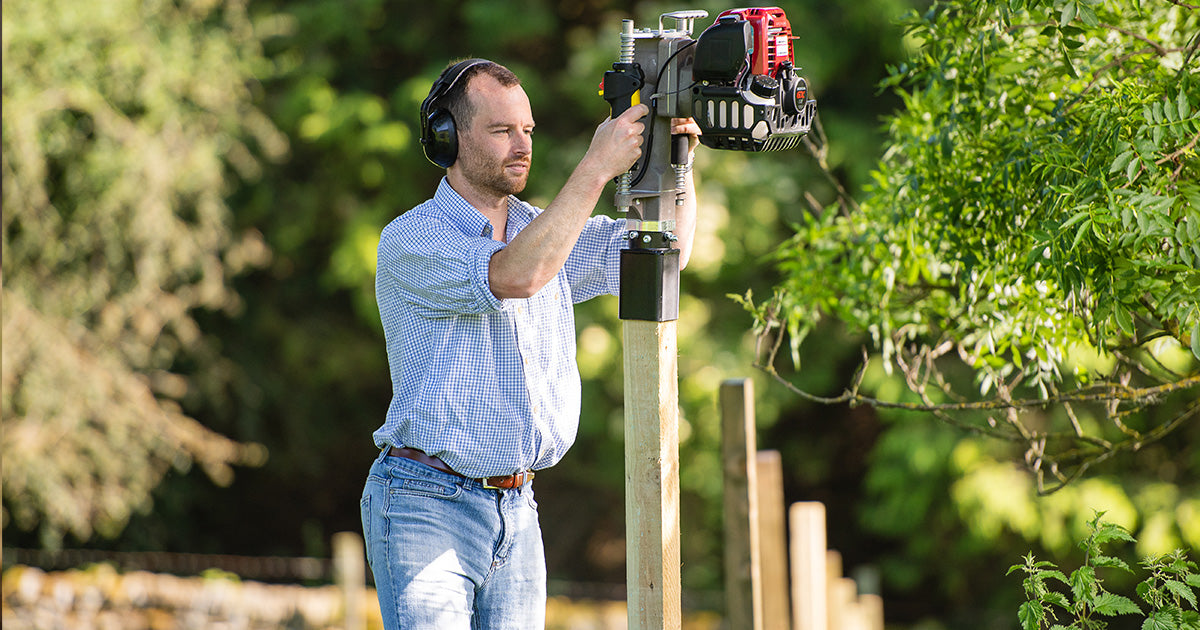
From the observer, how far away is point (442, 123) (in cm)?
224

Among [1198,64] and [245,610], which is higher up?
[1198,64]

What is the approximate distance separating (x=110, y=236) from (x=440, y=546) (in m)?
5.96

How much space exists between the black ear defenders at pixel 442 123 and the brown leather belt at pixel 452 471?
0.56 m

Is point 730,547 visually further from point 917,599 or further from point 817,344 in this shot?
point 917,599

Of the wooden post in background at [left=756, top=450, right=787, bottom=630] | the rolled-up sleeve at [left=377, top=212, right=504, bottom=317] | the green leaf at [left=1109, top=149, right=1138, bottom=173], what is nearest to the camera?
the green leaf at [left=1109, top=149, right=1138, bottom=173]

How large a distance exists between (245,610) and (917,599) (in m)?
4.35

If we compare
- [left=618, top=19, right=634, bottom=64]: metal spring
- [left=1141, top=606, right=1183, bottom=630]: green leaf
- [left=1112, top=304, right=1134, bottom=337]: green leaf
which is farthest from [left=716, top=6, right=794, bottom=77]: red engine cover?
[left=1141, top=606, right=1183, bottom=630]: green leaf

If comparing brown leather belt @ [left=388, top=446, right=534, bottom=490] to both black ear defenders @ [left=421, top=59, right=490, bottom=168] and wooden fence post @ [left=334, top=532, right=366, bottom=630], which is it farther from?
wooden fence post @ [left=334, top=532, right=366, bottom=630]

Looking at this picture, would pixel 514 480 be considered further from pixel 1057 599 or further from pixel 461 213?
pixel 1057 599

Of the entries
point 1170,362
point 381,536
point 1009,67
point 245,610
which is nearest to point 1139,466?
point 1170,362

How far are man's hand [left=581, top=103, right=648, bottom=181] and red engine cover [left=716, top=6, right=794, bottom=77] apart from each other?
0.23 meters

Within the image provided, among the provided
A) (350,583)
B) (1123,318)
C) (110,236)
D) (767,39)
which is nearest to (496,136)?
(767,39)

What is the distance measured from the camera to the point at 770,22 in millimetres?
2047

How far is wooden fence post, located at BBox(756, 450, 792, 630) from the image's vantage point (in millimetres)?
4258
